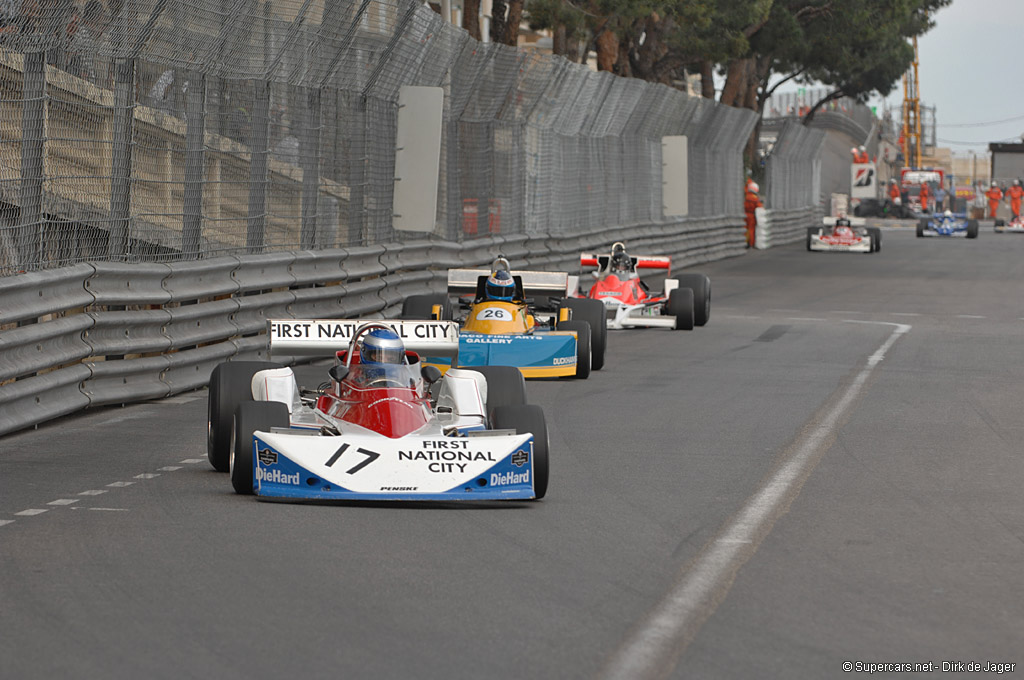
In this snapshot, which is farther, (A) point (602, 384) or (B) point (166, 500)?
(A) point (602, 384)

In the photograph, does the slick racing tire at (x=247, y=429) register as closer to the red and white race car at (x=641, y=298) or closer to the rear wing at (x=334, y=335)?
the rear wing at (x=334, y=335)

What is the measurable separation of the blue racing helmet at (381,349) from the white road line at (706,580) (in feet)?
6.63

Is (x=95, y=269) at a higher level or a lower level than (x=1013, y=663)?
higher

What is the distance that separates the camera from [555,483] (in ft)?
28.7

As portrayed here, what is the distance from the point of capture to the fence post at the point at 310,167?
1606 centimetres

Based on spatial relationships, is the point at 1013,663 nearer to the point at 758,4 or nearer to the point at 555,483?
the point at 555,483

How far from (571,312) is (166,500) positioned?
808 centimetres

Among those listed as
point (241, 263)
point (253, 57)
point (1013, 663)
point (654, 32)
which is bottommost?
point (1013, 663)

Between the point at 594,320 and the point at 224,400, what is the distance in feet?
22.9

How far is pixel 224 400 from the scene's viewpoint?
900cm

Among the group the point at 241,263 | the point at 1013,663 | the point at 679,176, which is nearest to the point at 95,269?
the point at 241,263

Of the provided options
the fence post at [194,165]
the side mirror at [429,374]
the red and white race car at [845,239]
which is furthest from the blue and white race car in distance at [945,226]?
the side mirror at [429,374]

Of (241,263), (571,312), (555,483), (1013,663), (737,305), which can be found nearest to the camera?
(1013,663)

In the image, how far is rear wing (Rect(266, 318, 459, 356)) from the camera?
9.74m
